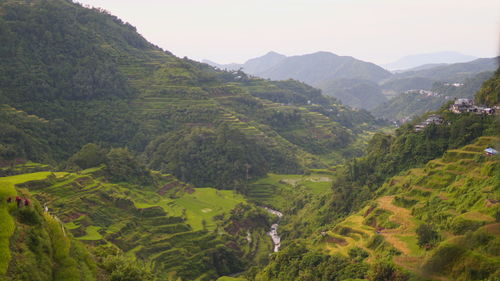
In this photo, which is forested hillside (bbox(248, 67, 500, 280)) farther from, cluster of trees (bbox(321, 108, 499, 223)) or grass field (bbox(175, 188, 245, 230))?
grass field (bbox(175, 188, 245, 230))

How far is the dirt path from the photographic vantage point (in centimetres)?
1973

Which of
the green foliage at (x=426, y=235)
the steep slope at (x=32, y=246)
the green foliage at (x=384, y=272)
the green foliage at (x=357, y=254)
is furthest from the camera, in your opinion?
the green foliage at (x=357, y=254)

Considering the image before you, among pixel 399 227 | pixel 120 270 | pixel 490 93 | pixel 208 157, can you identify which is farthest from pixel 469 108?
pixel 208 157

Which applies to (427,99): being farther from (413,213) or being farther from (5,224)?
(5,224)

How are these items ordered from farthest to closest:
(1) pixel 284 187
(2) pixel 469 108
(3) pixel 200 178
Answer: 1. (3) pixel 200 178
2. (1) pixel 284 187
3. (2) pixel 469 108

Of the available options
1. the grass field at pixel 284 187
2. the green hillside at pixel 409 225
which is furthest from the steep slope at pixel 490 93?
the grass field at pixel 284 187

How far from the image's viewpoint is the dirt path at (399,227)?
64.7 ft

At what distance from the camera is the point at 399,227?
2180 centimetres

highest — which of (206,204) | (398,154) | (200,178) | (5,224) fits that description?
(5,224)

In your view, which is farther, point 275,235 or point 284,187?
point 284,187

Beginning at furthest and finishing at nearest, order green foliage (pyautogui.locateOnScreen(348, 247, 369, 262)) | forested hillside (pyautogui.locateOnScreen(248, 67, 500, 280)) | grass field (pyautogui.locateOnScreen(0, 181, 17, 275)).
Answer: green foliage (pyautogui.locateOnScreen(348, 247, 369, 262)), forested hillside (pyautogui.locateOnScreen(248, 67, 500, 280)), grass field (pyautogui.locateOnScreen(0, 181, 17, 275))

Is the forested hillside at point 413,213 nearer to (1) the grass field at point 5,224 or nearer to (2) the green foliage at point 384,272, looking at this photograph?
(2) the green foliage at point 384,272

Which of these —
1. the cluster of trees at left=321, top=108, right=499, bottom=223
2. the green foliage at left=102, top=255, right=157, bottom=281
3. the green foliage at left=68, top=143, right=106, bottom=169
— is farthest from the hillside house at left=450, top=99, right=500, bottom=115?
the green foliage at left=68, top=143, right=106, bottom=169

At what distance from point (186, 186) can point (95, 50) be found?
3775 centimetres
